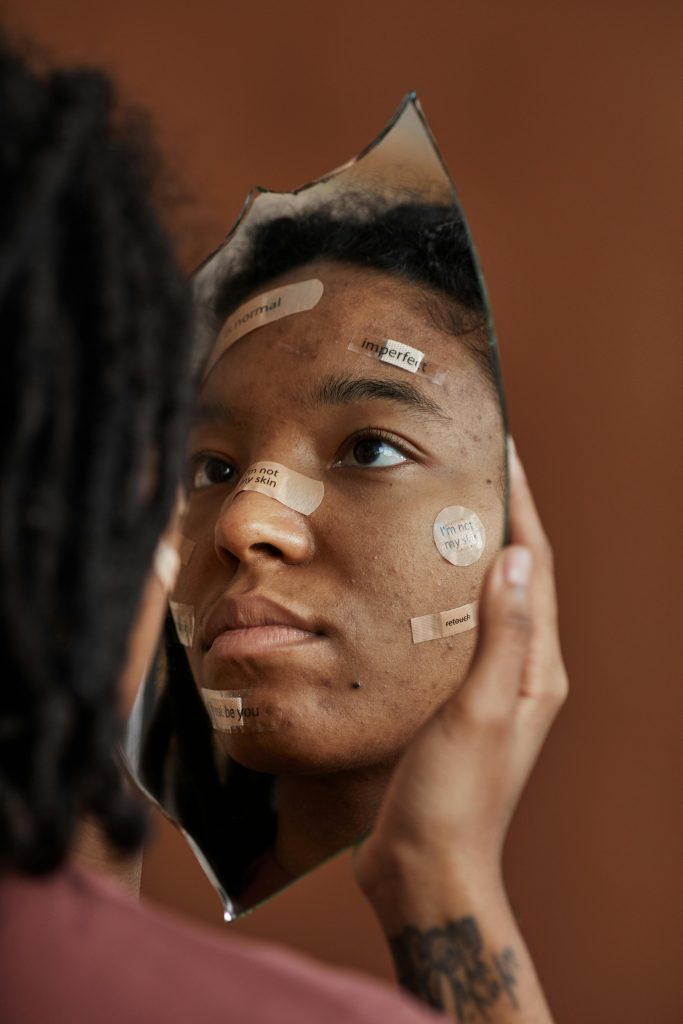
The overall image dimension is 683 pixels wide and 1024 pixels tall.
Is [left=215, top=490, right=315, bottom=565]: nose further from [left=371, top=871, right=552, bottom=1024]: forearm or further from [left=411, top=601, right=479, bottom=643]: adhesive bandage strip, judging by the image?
[left=371, top=871, right=552, bottom=1024]: forearm

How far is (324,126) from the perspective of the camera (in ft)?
3.41

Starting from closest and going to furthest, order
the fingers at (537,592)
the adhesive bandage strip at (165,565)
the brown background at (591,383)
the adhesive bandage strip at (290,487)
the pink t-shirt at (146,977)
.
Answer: the pink t-shirt at (146,977) → the adhesive bandage strip at (165,565) → the fingers at (537,592) → the adhesive bandage strip at (290,487) → the brown background at (591,383)

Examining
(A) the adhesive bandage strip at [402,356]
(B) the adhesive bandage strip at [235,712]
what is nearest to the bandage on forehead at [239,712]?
(B) the adhesive bandage strip at [235,712]

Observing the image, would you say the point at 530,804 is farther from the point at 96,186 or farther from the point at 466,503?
the point at 96,186

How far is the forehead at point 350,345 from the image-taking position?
2.40ft

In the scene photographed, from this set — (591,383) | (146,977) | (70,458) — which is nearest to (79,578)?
(70,458)

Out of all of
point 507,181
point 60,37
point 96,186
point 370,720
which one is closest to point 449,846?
point 370,720

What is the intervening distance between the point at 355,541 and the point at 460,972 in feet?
0.90

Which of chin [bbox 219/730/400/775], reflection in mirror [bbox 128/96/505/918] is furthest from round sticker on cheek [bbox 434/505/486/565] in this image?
chin [bbox 219/730/400/775]

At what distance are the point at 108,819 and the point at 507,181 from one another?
2.36ft

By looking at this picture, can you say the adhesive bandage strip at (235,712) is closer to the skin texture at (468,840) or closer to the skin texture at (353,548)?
the skin texture at (353,548)

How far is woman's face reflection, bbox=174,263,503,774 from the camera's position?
0.71 meters

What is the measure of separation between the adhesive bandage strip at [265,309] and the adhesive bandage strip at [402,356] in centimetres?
6

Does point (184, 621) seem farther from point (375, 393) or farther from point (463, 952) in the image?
point (463, 952)
